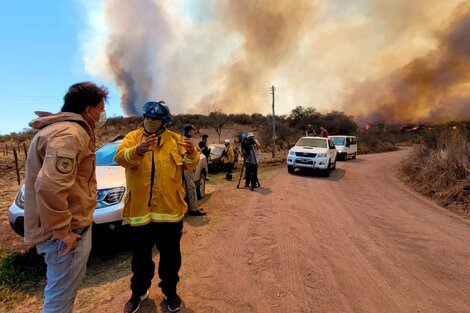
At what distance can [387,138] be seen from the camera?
4316 cm

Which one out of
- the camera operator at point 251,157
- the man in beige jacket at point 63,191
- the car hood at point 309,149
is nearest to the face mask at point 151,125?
the man in beige jacket at point 63,191

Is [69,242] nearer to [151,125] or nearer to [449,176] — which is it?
[151,125]

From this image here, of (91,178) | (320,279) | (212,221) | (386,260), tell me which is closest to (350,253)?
(386,260)

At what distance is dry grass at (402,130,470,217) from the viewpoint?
8.23 m

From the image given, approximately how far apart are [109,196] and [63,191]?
2.37 m

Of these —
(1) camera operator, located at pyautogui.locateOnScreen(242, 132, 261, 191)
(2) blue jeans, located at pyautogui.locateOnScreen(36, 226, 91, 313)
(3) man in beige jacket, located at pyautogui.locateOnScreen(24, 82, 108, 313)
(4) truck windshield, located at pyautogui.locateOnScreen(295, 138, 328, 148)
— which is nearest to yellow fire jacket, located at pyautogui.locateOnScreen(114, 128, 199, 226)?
(3) man in beige jacket, located at pyautogui.locateOnScreen(24, 82, 108, 313)

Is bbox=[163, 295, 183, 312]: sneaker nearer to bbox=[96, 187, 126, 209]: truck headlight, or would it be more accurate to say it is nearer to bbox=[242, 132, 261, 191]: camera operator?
bbox=[96, 187, 126, 209]: truck headlight

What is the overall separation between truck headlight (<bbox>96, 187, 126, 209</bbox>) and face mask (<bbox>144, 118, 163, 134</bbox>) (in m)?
1.68

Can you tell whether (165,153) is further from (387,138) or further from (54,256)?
(387,138)

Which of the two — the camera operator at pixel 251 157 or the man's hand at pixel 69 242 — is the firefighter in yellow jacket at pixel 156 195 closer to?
the man's hand at pixel 69 242

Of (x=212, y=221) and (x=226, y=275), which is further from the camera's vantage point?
(x=212, y=221)

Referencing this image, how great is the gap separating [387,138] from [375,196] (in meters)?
38.7

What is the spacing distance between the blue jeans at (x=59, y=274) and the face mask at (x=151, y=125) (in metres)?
1.17

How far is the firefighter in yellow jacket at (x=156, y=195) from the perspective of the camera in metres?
2.75
